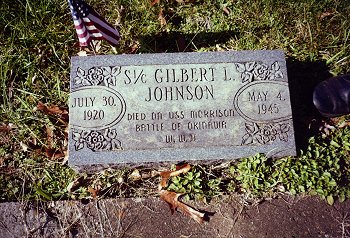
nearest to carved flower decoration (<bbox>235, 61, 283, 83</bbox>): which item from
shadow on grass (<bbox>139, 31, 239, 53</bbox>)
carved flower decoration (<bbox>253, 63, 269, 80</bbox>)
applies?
carved flower decoration (<bbox>253, 63, 269, 80</bbox>)

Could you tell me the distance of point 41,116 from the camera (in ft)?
11.5

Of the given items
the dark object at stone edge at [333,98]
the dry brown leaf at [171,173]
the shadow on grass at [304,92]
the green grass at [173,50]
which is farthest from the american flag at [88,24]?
the dark object at stone edge at [333,98]

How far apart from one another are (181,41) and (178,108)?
1054mm

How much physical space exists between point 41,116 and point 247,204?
6.43 ft

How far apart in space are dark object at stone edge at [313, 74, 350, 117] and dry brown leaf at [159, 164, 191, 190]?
4.09 ft

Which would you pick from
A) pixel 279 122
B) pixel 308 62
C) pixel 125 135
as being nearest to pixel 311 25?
pixel 308 62

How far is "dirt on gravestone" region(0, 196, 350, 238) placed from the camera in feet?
9.69

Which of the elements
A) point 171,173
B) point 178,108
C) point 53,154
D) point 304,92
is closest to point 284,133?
point 304,92

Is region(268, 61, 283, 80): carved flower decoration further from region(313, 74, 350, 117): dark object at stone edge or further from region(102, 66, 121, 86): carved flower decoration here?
region(102, 66, 121, 86): carved flower decoration

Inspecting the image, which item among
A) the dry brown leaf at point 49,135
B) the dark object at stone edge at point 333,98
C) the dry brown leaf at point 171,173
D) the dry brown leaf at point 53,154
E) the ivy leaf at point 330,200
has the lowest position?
the ivy leaf at point 330,200

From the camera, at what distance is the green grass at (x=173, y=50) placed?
3.17 metres

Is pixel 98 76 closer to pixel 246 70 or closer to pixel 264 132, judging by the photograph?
pixel 246 70

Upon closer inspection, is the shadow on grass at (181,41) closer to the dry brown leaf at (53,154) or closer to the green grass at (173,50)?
the green grass at (173,50)

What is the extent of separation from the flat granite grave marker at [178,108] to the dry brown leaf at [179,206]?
0.33 meters
